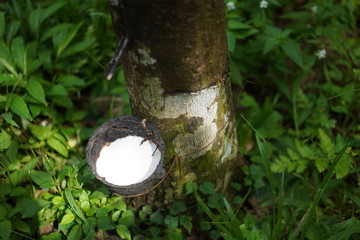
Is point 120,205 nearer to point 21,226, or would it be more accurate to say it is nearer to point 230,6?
point 21,226

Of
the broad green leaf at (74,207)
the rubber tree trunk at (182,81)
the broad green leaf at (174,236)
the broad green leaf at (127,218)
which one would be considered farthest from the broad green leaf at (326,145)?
the broad green leaf at (74,207)

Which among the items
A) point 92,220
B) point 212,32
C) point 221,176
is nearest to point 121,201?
point 92,220

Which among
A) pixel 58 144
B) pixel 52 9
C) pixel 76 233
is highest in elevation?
pixel 52 9

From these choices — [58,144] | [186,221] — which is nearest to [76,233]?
[186,221]

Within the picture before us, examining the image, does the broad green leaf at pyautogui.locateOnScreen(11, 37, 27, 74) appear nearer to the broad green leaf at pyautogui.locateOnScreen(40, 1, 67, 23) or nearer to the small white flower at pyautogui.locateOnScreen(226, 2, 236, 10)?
the broad green leaf at pyautogui.locateOnScreen(40, 1, 67, 23)

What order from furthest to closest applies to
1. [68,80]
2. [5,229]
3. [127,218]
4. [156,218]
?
[68,80] < [156,218] < [127,218] < [5,229]

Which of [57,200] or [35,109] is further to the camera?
[35,109]

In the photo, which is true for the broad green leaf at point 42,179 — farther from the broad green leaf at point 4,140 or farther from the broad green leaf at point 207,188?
the broad green leaf at point 207,188

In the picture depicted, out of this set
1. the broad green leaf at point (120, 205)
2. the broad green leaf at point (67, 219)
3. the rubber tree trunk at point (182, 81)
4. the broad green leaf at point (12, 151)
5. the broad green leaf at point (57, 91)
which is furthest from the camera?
the broad green leaf at point (57, 91)
